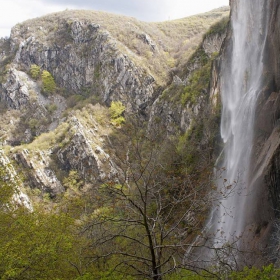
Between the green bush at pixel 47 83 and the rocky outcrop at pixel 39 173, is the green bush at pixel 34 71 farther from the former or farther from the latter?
the rocky outcrop at pixel 39 173

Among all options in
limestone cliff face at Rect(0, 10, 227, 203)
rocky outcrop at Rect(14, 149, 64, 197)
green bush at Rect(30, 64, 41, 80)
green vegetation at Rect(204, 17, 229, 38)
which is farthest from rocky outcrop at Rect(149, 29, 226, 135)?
green bush at Rect(30, 64, 41, 80)

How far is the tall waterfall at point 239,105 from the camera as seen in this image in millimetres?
19375

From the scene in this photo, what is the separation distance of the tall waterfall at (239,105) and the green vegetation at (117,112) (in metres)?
33.6

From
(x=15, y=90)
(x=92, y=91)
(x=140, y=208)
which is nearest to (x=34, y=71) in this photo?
(x=15, y=90)

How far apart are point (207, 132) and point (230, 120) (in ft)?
20.3

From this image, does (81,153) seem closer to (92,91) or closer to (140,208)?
(92,91)

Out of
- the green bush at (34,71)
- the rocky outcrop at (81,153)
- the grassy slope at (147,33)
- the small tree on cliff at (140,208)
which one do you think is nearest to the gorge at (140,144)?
the small tree on cliff at (140,208)

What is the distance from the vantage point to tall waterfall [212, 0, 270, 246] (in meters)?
19.4

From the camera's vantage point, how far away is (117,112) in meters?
64.2

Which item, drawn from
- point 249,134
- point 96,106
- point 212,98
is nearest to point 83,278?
point 249,134

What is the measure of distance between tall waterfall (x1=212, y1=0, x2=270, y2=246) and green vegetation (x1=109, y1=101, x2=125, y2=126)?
1322 inches

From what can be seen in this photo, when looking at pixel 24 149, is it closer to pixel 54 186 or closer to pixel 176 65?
pixel 54 186

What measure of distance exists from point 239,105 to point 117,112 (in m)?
40.7

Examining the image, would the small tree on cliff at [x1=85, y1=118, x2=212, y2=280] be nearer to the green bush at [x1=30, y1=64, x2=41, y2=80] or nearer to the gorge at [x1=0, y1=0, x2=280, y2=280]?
the gorge at [x1=0, y1=0, x2=280, y2=280]
